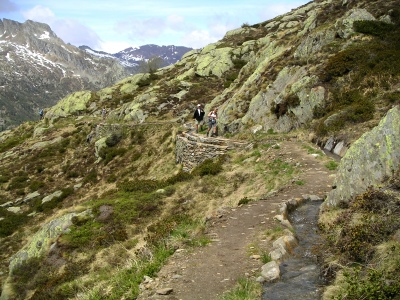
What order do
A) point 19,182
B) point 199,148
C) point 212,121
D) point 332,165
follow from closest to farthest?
point 332,165 < point 199,148 < point 212,121 < point 19,182

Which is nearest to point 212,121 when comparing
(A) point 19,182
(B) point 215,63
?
(A) point 19,182

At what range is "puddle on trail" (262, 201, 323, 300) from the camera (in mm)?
7164

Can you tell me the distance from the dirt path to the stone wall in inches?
485

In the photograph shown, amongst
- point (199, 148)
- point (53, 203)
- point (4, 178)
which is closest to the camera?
point (199, 148)

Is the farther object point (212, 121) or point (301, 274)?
point (212, 121)

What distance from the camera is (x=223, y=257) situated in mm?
9594

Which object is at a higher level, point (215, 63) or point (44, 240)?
point (215, 63)

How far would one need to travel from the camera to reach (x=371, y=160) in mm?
9883

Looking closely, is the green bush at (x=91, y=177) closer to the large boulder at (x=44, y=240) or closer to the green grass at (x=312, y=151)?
the large boulder at (x=44, y=240)

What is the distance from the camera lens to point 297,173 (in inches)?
728

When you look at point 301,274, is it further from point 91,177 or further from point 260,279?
point 91,177

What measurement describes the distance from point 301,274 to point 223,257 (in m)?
2.32

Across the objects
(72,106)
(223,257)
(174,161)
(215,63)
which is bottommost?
(223,257)

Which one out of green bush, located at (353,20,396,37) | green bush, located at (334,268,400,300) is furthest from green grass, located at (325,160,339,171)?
green bush, located at (353,20,396,37)
